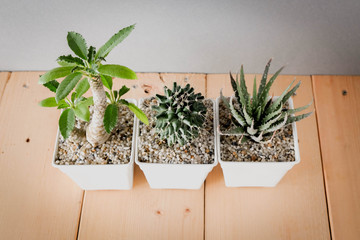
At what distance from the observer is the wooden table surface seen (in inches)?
48.1

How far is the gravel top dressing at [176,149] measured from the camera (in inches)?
42.0

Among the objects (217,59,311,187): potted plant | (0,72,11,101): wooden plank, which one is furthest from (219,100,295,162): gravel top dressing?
(0,72,11,101): wooden plank

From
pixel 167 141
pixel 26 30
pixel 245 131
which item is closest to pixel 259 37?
pixel 245 131

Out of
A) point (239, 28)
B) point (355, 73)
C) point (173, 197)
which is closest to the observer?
point (239, 28)

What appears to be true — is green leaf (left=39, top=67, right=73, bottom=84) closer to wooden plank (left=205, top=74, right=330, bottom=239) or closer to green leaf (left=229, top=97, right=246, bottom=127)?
green leaf (left=229, top=97, right=246, bottom=127)

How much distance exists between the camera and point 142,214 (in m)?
1.25

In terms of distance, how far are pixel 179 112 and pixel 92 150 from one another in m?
0.34

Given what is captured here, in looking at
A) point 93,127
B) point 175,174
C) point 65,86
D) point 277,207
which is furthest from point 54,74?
point 277,207

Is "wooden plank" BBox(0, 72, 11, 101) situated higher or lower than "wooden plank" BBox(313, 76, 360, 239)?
higher

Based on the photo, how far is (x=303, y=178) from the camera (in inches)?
51.0

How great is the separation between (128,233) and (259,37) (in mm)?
807

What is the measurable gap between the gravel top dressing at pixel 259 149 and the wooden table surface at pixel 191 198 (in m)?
0.24

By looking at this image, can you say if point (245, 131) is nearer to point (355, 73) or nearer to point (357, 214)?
point (357, 214)

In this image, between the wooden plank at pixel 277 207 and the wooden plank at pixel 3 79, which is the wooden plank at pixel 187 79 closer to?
the wooden plank at pixel 277 207
